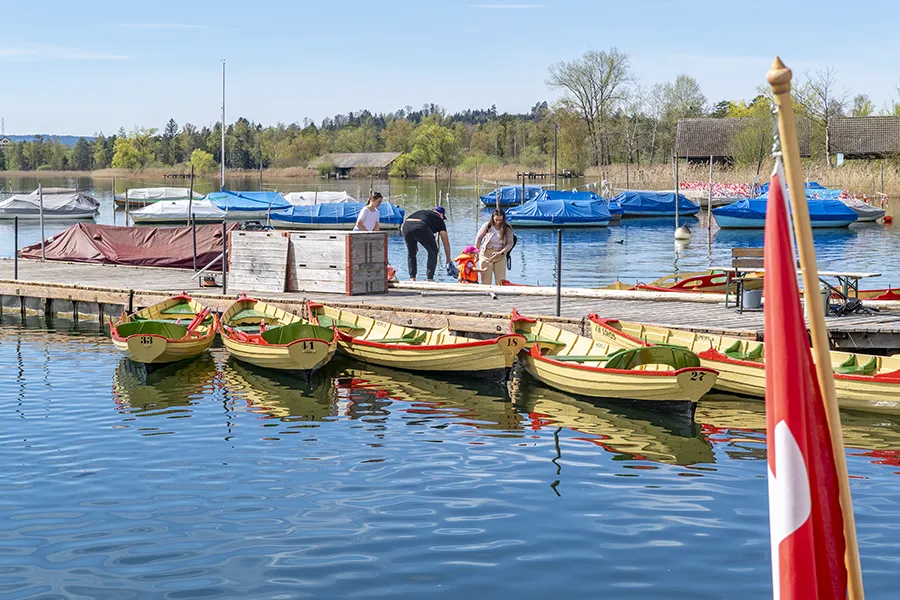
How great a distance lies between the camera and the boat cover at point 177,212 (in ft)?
184

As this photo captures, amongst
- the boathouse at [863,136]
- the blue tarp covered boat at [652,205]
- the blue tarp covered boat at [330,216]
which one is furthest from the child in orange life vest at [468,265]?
the boathouse at [863,136]

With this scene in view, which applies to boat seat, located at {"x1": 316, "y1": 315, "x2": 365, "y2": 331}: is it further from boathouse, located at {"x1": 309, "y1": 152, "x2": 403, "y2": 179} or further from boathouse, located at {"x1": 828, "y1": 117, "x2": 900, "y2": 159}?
boathouse, located at {"x1": 309, "y1": 152, "x2": 403, "y2": 179}

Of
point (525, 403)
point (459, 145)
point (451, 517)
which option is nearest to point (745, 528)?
point (451, 517)

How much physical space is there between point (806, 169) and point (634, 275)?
138 ft

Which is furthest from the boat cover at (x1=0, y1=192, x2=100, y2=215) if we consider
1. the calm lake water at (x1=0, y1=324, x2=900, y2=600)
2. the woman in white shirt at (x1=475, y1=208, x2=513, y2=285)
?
the calm lake water at (x1=0, y1=324, x2=900, y2=600)

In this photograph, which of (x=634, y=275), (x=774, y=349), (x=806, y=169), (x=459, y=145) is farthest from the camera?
(x=459, y=145)

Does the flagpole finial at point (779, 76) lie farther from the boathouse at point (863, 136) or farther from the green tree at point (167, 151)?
the green tree at point (167, 151)

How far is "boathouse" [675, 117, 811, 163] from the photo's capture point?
87938 mm

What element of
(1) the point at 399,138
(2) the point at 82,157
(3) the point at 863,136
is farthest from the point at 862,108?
(2) the point at 82,157

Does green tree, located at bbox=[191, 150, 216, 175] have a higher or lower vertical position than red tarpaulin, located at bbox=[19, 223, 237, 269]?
higher

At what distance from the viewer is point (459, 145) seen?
166 meters

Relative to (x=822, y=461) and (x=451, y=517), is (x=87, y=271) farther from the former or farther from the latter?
(x=822, y=461)

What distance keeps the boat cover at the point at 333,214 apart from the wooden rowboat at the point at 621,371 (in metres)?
34.7

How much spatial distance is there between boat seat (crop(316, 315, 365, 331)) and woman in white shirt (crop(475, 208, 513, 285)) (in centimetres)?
324
